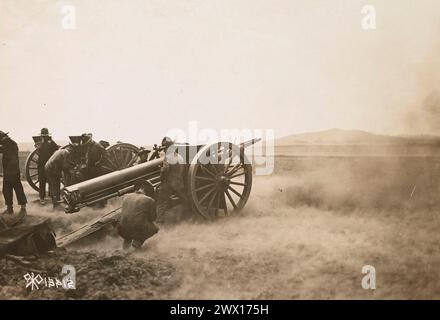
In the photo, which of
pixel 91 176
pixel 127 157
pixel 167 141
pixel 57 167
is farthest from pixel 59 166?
pixel 167 141

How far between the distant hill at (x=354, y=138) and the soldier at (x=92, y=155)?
2.63 meters

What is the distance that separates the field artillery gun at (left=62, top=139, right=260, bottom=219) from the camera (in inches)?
197

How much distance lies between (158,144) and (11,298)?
245 cm

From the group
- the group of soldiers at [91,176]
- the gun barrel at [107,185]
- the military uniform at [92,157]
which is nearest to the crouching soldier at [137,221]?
the group of soldiers at [91,176]

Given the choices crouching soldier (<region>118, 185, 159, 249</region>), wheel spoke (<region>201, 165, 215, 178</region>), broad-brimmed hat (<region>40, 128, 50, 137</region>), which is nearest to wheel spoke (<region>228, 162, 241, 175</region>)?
wheel spoke (<region>201, 165, 215, 178</region>)

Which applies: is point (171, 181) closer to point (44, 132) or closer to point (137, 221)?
point (137, 221)

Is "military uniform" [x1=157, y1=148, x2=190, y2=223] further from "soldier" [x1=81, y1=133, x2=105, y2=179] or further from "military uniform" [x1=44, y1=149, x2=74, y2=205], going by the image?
"military uniform" [x1=44, y1=149, x2=74, y2=205]

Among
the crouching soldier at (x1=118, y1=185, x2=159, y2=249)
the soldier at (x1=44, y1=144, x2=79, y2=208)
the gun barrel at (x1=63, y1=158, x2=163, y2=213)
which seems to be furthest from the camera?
the soldier at (x1=44, y1=144, x2=79, y2=208)

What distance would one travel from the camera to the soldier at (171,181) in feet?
Result: 16.8

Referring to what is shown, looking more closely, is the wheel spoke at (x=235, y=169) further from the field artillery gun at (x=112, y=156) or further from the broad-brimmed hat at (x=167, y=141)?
the field artillery gun at (x=112, y=156)

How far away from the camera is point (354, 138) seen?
4.85 metres

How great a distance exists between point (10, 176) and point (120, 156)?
1.53m

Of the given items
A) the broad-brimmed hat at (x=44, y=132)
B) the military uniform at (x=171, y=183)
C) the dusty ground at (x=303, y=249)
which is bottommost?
the dusty ground at (x=303, y=249)

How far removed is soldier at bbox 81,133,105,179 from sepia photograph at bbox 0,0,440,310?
0.15 meters
